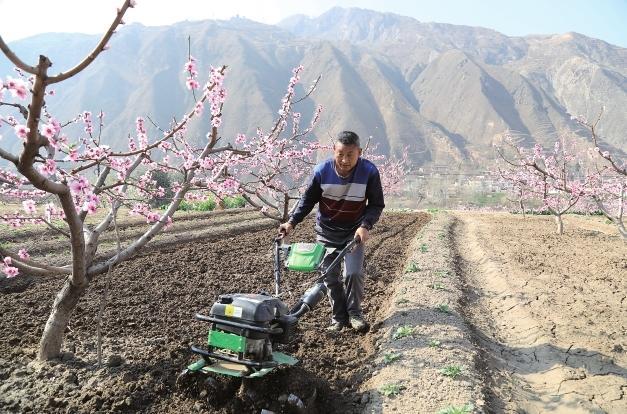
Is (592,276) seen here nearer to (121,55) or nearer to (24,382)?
(24,382)

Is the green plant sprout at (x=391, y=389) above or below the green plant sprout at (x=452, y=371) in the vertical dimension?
below

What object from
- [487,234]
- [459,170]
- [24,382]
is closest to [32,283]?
[24,382]

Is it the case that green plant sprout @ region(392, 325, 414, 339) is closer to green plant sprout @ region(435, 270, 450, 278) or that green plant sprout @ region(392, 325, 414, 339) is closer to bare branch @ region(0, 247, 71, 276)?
green plant sprout @ region(435, 270, 450, 278)

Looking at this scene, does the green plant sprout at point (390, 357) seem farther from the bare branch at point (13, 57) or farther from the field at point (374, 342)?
the bare branch at point (13, 57)

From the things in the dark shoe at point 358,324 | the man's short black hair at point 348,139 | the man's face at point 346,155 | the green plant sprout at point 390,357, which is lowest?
the dark shoe at point 358,324

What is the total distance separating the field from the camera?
3.39 metres

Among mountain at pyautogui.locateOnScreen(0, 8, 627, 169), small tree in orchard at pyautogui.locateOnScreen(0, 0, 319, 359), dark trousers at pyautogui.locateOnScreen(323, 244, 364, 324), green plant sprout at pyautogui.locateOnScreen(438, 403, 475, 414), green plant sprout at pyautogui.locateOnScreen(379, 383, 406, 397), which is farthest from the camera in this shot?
mountain at pyautogui.locateOnScreen(0, 8, 627, 169)

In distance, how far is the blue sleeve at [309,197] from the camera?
4.55 metres

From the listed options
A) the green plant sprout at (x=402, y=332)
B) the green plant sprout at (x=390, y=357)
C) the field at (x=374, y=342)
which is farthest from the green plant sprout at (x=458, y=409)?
the green plant sprout at (x=402, y=332)

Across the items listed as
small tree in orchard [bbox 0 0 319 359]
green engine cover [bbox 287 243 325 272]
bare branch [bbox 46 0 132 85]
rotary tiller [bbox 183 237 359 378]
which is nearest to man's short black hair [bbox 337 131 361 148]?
green engine cover [bbox 287 243 325 272]

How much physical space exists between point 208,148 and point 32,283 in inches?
163

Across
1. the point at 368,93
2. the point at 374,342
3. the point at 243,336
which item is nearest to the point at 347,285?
the point at 374,342

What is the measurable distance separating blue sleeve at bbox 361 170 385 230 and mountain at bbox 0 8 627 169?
244 feet

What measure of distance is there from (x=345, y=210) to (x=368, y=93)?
12688 cm
